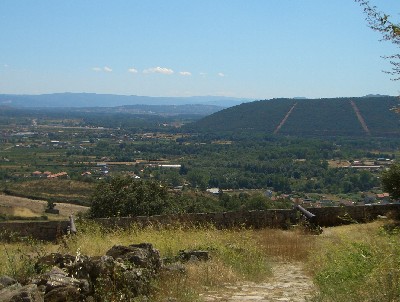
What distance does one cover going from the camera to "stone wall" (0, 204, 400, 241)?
12.9 metres

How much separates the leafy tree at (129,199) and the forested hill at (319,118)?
267 feet

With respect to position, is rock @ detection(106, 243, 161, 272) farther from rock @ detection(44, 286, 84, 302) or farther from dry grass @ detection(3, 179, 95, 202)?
dry grass @ detection(3, 179, 95, 202)

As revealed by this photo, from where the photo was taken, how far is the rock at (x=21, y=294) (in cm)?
473

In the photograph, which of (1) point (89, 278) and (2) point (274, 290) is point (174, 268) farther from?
(1) point (89, 278)

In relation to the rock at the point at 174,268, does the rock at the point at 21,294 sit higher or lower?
higher

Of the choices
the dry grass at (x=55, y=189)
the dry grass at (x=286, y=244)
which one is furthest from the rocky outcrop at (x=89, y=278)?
the dry grass at (x=55, y=189)

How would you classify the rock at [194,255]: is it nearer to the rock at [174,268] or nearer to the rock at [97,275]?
the rock at [174,268]

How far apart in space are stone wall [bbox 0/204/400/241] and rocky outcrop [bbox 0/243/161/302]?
5677 millimetres

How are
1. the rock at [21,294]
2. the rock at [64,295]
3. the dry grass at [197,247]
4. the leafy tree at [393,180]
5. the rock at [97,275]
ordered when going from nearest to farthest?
the rock at [21,294] < the rock at [64,295] < the rock at [97,275] < the dry grass at [197,247] < the leafy tree at [393,180]

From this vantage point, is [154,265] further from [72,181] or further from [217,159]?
[217,159]

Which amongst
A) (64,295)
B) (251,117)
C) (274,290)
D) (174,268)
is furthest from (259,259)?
(251,117)

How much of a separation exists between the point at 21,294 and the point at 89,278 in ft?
4.18

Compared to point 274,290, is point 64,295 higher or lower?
higher

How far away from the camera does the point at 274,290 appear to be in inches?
275
